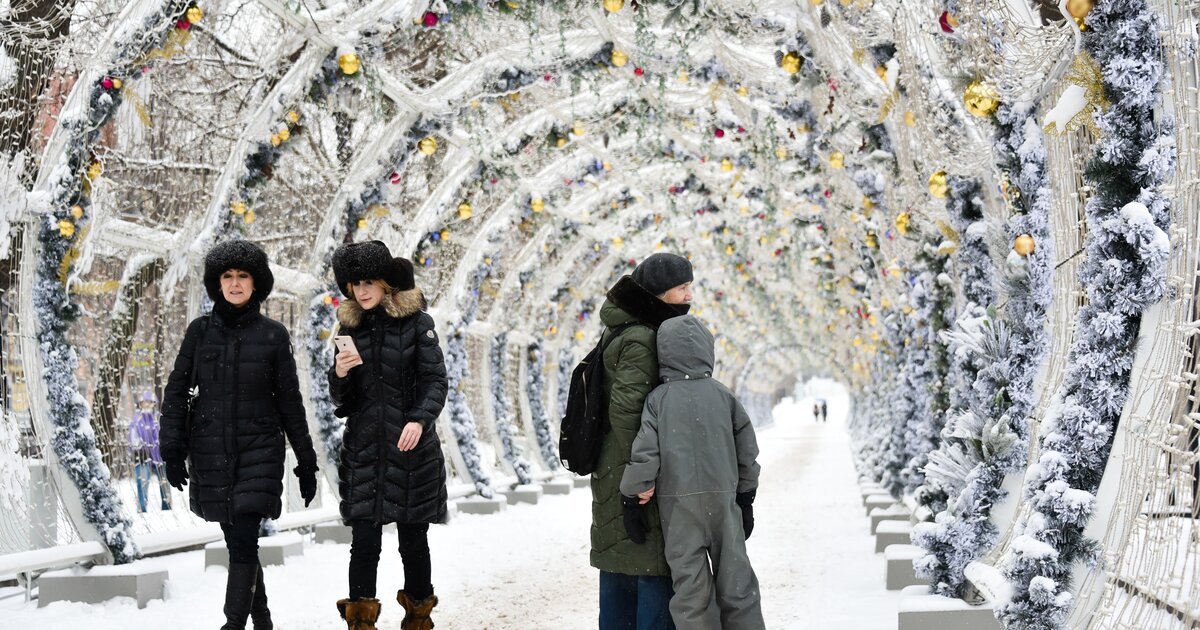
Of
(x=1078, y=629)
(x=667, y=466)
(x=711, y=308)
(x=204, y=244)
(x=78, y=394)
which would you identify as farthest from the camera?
(x=711, y=308)

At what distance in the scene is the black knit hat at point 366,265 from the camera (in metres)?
5.10

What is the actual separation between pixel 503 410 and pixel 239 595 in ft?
37.5

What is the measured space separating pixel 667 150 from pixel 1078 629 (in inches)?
391

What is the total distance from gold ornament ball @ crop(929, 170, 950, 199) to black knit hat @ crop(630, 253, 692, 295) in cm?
221

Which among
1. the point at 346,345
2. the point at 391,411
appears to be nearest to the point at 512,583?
the point at 391,411

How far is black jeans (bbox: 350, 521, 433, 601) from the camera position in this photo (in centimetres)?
497

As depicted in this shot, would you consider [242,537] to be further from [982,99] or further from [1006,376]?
[982,99]

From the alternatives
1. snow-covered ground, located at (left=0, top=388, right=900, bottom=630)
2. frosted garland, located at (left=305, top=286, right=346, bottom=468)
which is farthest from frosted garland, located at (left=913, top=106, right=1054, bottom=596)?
frosted garland, located at (left=305, top=286, right=346, bottom=468)

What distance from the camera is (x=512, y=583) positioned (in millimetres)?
7840

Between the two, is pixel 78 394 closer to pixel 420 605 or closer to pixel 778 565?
pixel 420 605

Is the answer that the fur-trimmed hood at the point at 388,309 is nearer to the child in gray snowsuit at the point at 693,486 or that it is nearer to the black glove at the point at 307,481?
the black glove at the point at 307,481

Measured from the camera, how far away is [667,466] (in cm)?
415

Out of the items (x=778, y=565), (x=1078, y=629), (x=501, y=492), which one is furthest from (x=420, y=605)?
(x=501, y=492)

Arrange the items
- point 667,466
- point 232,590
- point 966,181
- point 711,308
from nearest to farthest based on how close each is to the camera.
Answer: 1. point 667,466
2. point 232,590
3. point 966,181
4. point 711,308
